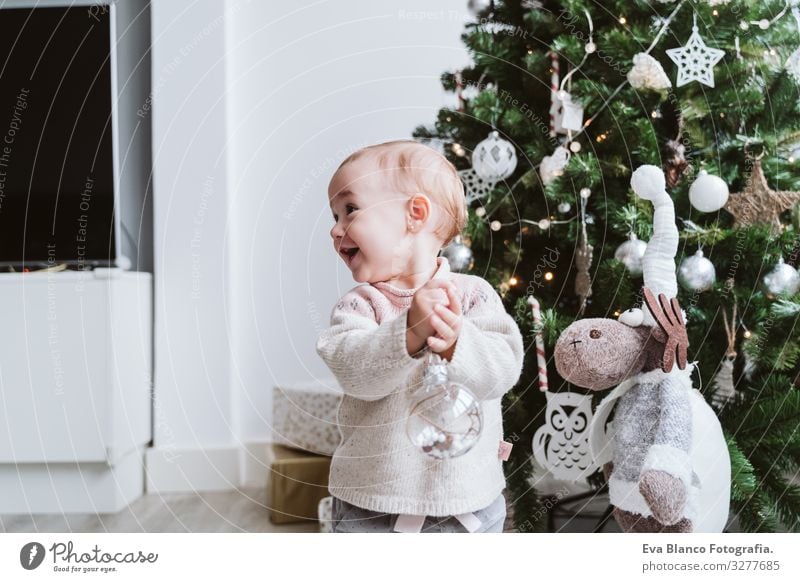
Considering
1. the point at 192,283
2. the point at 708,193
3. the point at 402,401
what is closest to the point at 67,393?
the point at 192,283

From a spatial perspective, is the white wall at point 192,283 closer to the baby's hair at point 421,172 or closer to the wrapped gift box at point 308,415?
the wrapped gift box at point 308,415

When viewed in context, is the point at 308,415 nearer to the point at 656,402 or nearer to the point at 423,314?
the point at 656,402

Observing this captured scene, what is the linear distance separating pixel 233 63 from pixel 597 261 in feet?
2.74

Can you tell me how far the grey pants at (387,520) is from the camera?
2.67 feet

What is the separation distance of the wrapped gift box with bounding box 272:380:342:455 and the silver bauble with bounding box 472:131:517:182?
61 centimetres

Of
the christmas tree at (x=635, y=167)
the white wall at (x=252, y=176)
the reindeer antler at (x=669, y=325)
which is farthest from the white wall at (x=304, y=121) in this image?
the reindeer antler at (x=669, y=325)

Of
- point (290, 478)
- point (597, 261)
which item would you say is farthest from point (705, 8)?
point (290, 478)

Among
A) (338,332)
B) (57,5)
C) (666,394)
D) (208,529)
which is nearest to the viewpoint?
(338,332)

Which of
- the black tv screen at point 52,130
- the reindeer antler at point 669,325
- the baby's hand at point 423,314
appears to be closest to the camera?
the baby's hand at point 423,314

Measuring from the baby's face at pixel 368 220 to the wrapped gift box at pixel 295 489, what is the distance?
818 mm

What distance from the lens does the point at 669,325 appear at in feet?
2.98

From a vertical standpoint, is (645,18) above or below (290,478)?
above
